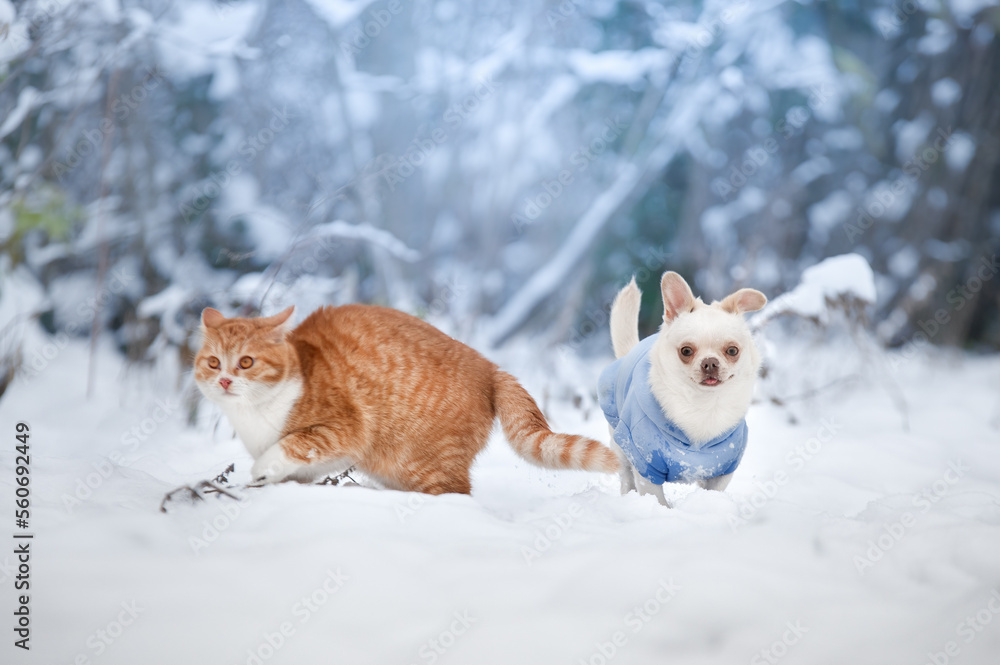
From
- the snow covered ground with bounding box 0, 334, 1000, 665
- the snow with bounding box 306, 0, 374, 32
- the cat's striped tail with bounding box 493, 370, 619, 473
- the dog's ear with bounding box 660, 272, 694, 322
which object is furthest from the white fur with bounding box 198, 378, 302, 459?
the snow with bounding box 306, 0, 374, 32

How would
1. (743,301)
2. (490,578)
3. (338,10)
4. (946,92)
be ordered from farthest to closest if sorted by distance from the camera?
(946,92) < (338,10) < (743,301) < (490,578)

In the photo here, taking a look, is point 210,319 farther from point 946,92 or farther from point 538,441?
point 946,92

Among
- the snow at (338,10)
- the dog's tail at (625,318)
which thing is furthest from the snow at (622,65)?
the dog's tail at (625,318)

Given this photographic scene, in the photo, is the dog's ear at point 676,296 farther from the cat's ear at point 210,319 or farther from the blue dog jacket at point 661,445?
the cat's ear at point 210,319

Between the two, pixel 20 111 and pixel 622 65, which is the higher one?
pixel 622 65

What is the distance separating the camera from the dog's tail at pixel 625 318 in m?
2.26

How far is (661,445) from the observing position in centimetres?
177

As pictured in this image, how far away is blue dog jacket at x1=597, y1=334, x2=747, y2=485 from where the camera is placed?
1.76m

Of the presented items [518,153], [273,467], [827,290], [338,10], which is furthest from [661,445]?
[338,10]

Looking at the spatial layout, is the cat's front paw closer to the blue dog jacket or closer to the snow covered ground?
the snow covered ground

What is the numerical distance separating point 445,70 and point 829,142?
2282 mm

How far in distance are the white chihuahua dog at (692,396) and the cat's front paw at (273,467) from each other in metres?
0.85

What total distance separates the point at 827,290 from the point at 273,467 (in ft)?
7.16

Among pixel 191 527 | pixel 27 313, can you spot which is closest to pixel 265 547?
pixel 191 527
